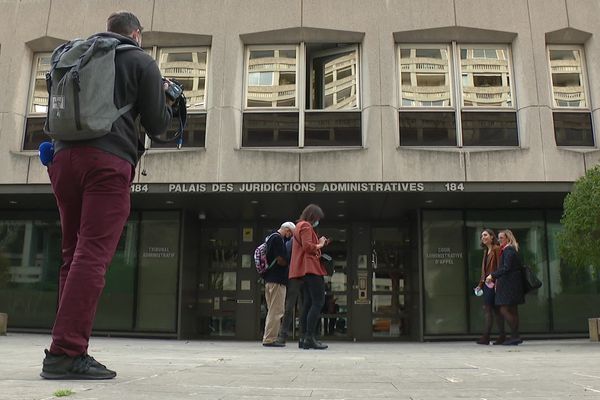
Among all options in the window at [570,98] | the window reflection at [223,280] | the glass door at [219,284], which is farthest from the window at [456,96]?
the window reflection at [223,280]

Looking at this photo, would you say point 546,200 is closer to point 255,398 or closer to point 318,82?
point 318,82

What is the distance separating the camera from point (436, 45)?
1229 centimetres

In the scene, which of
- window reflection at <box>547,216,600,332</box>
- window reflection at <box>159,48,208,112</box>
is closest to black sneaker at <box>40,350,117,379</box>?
window reflection at <box>159,48,208,112</box>

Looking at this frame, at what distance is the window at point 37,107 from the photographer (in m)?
12.2

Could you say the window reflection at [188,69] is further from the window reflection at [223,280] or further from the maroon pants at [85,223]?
Result: the maroon pants at [85,223]

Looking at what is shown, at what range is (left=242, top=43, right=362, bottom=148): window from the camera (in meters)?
11.7

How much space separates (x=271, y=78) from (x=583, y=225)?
6.68 meters

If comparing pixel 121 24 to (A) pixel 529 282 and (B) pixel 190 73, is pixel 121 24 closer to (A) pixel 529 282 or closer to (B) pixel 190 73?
(A) pixel 529 282

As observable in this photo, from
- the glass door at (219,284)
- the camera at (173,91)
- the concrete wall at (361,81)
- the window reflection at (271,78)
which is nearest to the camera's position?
the camera at (173,91)

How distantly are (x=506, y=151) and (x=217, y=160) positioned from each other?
219 inches

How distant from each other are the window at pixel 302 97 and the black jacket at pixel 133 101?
27.6 ft

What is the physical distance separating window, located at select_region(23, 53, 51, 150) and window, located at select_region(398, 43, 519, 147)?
7512 mm

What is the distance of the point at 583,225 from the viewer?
8.52m

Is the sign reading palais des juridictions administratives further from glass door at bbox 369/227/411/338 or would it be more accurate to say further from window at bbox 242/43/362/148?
glass door at bbox 369/227/411/338
